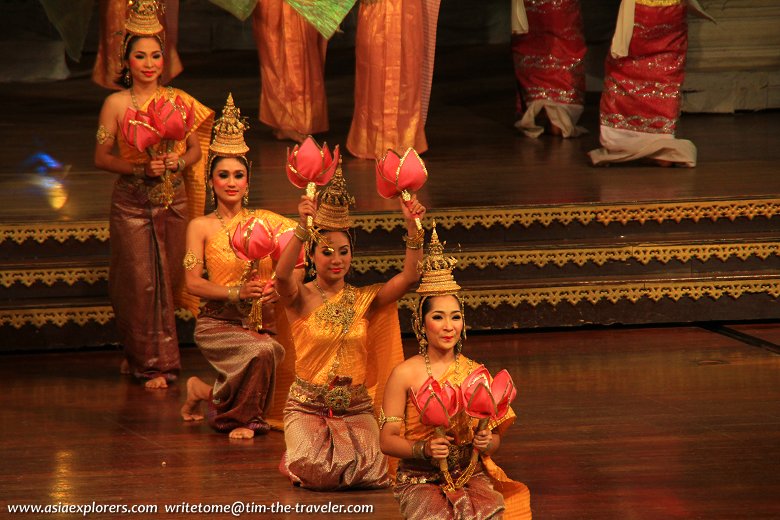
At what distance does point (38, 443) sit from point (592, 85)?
5.82 m

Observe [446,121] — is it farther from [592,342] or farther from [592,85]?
[592,342]

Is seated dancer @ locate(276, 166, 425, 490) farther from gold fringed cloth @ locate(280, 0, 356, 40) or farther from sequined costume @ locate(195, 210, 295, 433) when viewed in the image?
gold fringed cloth @ locate(280, 0, 356, 40)

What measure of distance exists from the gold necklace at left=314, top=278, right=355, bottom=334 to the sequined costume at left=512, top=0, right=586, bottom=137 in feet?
12.5

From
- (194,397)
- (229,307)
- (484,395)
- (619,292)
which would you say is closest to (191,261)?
(229,307)

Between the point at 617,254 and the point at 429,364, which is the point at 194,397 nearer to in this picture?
the point at 429,364

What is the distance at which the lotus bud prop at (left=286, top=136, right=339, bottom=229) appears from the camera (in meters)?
3.96

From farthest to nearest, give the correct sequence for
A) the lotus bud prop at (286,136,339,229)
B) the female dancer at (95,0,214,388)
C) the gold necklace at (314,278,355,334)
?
1. the female dancer at (95,0,214,388)
2. the gold necklace at (314,278,355,334)
3. the lotus bud prop at (286,136,339,229)

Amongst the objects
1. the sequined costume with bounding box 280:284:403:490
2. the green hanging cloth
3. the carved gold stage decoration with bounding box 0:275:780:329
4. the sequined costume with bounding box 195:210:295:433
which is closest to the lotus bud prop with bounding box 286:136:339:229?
the sequined costume with bounding box 280:284:403:490

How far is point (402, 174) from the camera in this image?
379 centimetres

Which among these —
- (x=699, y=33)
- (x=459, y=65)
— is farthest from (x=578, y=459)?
(x=459, y=65)

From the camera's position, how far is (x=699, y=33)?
8.81 metres

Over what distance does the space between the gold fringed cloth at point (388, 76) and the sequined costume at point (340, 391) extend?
9.18ft

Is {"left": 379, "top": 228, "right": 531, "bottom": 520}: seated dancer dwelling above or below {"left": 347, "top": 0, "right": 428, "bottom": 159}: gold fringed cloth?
below

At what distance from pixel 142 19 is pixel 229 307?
1.12m
